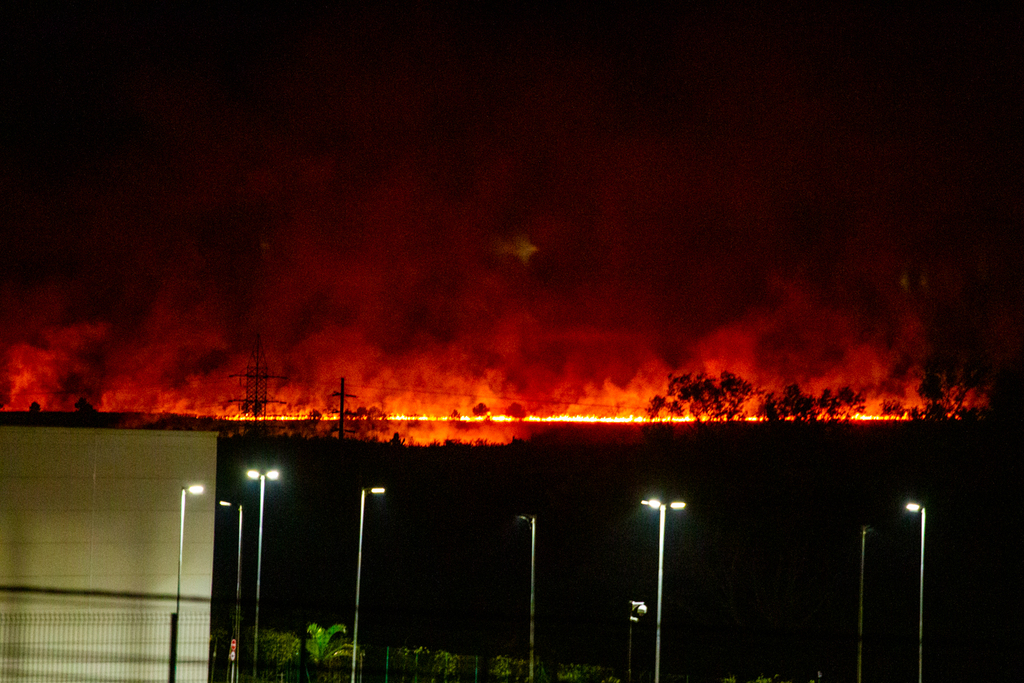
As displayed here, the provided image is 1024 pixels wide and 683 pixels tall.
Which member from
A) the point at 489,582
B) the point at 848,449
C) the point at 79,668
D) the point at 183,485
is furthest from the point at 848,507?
the point at 79,668

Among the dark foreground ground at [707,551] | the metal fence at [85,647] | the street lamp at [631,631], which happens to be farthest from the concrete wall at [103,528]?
the dark foreground ground at [707,551]

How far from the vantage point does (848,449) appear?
100ft

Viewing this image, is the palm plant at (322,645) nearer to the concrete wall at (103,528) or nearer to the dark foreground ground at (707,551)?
the dark foreground ground at (707,551)

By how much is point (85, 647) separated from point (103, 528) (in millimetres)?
1855

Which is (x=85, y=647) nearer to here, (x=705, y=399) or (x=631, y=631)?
(x=631, y=631)

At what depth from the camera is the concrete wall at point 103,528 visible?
1080cm

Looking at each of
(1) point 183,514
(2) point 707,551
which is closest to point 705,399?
(2) point 707,551

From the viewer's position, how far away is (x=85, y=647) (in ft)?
33.7

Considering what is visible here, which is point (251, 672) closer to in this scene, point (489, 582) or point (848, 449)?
point (489, 582)

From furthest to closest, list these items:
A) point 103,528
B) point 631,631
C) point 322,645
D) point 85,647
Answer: point 322,645 → point 631,631 → point 103,528 → point 85,647

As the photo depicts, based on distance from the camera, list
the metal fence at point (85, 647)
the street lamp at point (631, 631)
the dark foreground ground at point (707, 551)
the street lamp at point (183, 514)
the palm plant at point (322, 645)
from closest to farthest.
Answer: the metal fence at point (85, 647), the street lamp at point (183, 514), the street lamp at point (631, 631), the palm plant at point (322, 645), the dark foreground ground at point (707, 551)

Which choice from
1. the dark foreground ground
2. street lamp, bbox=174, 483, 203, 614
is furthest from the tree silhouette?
street lamp, bbox=174, 483, 203, 614

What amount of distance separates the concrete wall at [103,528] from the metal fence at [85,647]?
2 centimetres

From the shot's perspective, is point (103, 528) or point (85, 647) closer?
point (85, 647)
